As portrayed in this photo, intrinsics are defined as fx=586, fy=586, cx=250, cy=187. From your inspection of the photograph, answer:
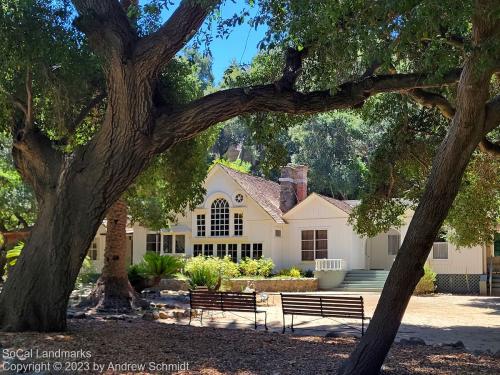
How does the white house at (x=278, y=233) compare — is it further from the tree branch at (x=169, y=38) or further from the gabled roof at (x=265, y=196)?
the tree branch at (x=169, y=38)

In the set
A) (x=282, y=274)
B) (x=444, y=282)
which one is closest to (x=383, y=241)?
(x=444, y=282)

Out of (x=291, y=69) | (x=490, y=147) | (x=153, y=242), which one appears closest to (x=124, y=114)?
(x=291, y=69)

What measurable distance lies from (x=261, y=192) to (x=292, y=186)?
6.48 ft

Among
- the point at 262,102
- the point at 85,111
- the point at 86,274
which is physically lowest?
the point at 86,274

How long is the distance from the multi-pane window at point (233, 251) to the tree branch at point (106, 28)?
26.0m

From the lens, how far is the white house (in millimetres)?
32719

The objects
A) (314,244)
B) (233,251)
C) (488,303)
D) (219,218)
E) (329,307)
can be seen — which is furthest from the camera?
(219,218)

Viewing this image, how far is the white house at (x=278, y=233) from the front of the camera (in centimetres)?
3272

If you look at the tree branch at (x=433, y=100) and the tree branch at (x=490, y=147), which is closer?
the tree branch at (x=433, y=100)

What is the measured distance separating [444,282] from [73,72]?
2468cm

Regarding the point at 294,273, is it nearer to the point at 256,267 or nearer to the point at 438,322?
the point at 256,267

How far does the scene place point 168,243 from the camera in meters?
37.0

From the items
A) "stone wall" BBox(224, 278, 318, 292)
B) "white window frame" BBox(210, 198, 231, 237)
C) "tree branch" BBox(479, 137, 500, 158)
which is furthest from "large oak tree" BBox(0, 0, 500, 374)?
"white window frame" BBox(210, 198, 231, 237)

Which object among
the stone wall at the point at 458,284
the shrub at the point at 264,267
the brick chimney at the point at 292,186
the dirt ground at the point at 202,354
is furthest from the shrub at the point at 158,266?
the stone wall at the point at 458,284
